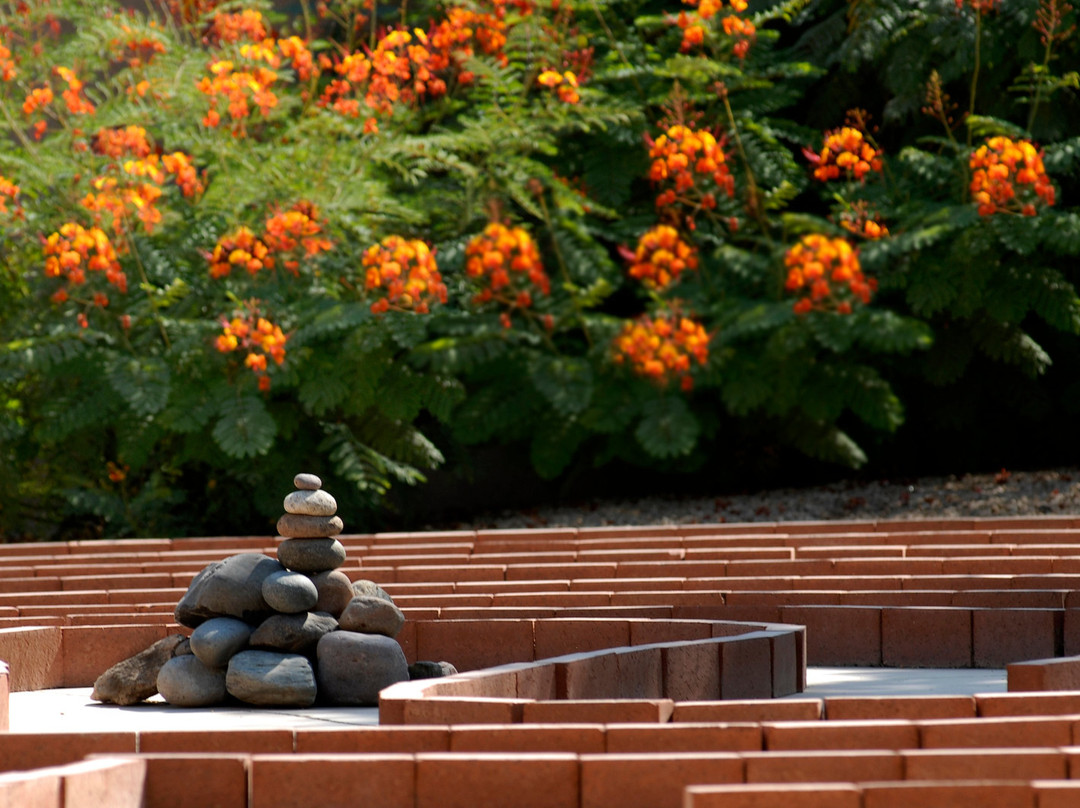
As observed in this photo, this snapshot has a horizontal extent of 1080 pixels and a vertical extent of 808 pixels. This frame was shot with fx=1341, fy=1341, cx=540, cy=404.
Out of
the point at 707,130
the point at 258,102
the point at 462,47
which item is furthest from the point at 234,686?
the point at 462,47

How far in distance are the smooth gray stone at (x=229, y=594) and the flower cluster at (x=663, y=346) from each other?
522cm

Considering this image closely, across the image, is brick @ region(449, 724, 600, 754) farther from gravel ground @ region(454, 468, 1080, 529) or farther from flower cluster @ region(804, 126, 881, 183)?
flower cluster @ region(804, 126, 881, 183)

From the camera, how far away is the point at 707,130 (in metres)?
12.8

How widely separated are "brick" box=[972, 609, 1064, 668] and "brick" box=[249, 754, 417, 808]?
4303 millimetres

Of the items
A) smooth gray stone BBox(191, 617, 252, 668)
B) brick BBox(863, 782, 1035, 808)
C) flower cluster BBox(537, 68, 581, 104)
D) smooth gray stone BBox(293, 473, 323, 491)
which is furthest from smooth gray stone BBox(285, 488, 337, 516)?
flower cluster BBox(537, 68, 581, 104)

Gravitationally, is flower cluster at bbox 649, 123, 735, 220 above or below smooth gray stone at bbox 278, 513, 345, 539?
above

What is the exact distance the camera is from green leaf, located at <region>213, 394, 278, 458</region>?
11.5 meters

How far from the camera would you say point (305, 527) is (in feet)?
23.7

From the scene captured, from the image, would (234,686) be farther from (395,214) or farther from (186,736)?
(395,214)

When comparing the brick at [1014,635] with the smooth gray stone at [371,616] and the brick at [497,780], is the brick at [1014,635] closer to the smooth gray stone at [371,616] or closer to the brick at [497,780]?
the smooth gray stone at [371,616]

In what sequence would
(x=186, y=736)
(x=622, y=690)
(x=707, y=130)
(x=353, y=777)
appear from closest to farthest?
1. (x=353, y=777)
2. (x=186, y=736)
3. (x=622, y=690)
4. (x=707, y=130)

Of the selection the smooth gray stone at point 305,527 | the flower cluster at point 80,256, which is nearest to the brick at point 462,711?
the smooth gray stone at point 305,527

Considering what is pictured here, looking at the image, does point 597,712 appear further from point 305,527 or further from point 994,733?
point 305,527

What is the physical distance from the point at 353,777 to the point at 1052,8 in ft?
33.9
